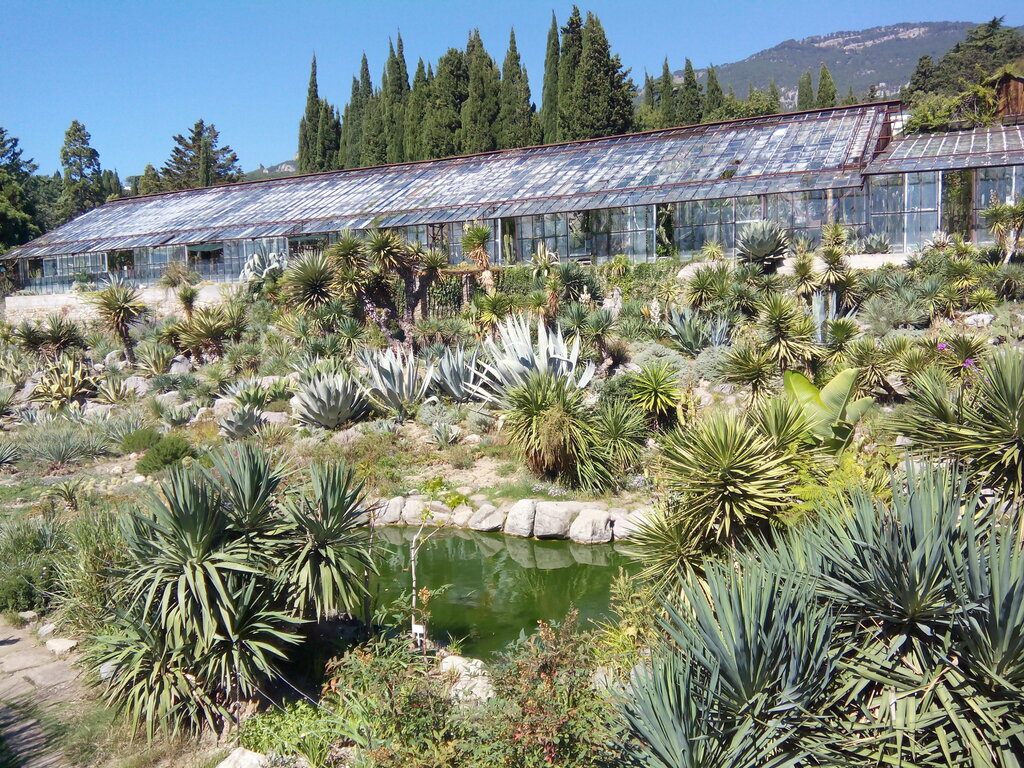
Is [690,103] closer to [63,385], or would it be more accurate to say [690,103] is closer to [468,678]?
[63,385]

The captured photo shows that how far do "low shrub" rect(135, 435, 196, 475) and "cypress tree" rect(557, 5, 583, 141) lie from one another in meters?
29.8

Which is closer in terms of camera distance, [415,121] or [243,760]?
[243,760]

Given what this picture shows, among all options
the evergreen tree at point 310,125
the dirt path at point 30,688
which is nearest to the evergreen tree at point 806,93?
the evergreen tree at point 310,125

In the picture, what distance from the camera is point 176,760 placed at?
5.98 meters

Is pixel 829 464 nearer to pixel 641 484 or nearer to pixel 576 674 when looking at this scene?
pixel 576 674

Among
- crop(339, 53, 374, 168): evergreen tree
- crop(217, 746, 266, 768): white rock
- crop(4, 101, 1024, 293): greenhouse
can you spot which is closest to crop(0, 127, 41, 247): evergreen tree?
crop(4, 101, 1024, 293): greenhouse

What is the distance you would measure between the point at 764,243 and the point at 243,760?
18.4 m

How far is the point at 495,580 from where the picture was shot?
1047cm

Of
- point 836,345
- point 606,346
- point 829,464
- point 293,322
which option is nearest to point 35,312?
point 293,322

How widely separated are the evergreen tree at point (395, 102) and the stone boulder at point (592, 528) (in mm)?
38670

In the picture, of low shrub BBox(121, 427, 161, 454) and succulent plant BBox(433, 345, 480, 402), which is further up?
succulent plant BBox(433, 345, 480, 402)

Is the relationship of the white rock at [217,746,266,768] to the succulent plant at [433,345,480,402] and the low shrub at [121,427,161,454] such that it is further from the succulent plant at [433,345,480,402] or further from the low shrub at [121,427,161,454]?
the low shrub at [121,427,161,454]

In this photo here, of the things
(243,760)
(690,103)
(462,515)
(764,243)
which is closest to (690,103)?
(690,103)

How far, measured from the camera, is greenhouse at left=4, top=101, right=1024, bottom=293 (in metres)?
22.6
